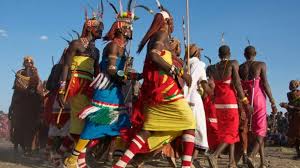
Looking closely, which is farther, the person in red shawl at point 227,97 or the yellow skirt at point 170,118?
the person in red shawl at point 227,97

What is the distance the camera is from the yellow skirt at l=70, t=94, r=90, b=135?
258 inches

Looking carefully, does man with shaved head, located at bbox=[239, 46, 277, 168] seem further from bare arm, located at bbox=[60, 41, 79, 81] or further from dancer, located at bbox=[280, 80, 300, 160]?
bare arm, located at bbox=[60, 41, 79, 81]

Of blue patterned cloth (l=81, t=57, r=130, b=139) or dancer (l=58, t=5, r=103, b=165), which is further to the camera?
dancer (l=58, t=5, r=103, b=165)

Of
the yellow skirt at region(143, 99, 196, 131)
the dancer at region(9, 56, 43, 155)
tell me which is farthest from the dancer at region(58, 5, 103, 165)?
the dancer at region(9, 56, 43, 155)

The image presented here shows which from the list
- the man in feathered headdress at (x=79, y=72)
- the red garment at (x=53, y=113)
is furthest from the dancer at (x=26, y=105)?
the man in feathered headdress at (x=79, y=72)

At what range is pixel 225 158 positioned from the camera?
1072 cm

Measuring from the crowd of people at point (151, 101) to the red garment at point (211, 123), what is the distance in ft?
0.06

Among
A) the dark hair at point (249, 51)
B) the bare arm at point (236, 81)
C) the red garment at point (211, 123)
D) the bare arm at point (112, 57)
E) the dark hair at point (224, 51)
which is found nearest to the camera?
the bare arm at point (112, 57)

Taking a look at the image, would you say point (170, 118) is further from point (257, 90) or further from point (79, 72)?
point (257, 90)

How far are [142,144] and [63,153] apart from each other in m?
2.19

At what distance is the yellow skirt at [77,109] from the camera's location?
6.56 m

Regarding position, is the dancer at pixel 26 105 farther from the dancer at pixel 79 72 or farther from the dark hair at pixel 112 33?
the dark hair at pixel 112 33

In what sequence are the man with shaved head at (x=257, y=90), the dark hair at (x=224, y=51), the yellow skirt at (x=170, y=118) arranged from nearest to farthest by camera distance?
1. the yellow skirt at (x=170, y=118)
2. the dark hair at (x=224, y=51)
3. the man with shaved head at (x=257, y=90)

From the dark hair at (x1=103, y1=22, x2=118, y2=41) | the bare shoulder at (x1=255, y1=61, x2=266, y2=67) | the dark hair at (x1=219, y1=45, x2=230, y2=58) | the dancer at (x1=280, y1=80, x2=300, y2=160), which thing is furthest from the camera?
the dancer at (x1=280, y1=80, x2=300, y2=160)
